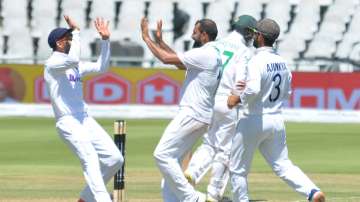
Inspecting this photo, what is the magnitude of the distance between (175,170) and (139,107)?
57.5 ft

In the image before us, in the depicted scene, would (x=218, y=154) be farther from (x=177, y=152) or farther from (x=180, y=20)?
(x=180, y=20)

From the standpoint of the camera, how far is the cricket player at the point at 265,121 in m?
11.0

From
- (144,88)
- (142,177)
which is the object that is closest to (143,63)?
(144,88)

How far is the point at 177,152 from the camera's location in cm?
1150

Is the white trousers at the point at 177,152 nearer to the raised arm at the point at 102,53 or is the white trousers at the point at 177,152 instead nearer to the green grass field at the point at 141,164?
the raised arm at the point at 102,53

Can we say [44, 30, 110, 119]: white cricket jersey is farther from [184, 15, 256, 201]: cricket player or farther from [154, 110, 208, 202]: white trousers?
[184, 15, 256, 201]: cricket player

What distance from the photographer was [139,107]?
94.8 feet

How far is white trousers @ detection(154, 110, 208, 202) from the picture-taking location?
37.5 feet

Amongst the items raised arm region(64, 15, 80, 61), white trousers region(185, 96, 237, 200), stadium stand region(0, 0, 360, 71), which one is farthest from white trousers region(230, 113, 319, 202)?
stadium stand region(0, 0, 360, 71)

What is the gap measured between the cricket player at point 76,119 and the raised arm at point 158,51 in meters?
0.59

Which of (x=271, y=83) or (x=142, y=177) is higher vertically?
(x=271, y=83)

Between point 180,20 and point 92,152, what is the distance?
2495cm

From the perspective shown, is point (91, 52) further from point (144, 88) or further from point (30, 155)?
point (30, 155)

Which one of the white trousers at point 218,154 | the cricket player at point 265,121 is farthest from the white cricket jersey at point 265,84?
the white trousers at point 218,154
